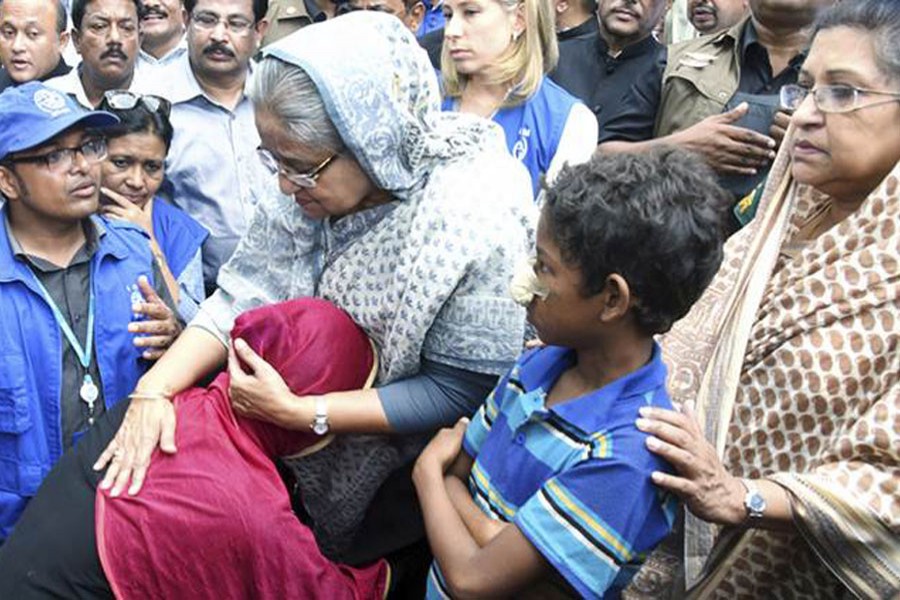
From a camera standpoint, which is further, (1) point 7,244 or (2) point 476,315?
(1) point 7,244

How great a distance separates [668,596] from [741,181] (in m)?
1.52

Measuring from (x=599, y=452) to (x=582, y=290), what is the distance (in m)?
0.27

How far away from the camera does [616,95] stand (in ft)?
12.3

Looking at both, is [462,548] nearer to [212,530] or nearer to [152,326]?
[212,530]

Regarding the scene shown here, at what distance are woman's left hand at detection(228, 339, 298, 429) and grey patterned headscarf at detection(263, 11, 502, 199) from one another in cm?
45

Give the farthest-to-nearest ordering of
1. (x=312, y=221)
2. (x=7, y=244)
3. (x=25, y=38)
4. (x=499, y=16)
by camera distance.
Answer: (x=25, y=38) < (x=499, y=16) < (x=7, y=244) < (x=312, y=221)

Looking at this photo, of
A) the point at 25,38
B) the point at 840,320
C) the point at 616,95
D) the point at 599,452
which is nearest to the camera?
the point at 599,452

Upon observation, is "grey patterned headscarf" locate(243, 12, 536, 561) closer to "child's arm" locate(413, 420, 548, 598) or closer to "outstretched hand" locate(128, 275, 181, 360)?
"child's arm" locate(413, 420, 548, 598)

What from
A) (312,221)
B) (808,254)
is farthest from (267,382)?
(808,254)

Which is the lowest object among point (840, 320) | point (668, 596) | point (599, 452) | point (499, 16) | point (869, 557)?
point (668, 596)

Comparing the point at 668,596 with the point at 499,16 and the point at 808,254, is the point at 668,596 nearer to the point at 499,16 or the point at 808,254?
the point at 808,254

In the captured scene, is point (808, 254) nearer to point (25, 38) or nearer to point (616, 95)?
point (616, 95)

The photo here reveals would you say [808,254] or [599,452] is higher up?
[808,254]

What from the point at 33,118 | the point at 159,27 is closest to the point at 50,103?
the point at 33,118
